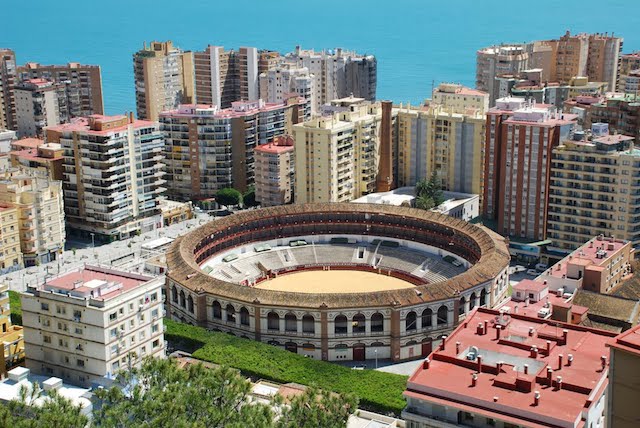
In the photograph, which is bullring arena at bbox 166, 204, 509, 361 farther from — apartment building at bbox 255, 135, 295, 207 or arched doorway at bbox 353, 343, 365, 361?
apartment building at bbox 255, 135, 295, 207

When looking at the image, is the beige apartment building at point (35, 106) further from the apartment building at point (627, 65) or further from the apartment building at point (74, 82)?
the apartment building at point (627, 65)

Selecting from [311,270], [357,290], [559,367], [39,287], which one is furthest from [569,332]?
[311,270]

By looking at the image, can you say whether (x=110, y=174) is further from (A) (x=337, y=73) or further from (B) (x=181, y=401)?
(A) (x=337, y=73)

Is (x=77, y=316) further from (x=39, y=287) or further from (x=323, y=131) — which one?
(x=323, y=131)

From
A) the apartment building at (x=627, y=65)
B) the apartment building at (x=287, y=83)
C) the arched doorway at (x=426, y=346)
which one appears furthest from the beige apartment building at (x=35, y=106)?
the apartment building at (x=627, y=65)

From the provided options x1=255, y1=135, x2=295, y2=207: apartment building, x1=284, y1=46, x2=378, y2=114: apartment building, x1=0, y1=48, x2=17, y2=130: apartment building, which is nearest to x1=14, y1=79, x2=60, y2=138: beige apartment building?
x1=0, y1=48, x2=17, y2=130: apartment building

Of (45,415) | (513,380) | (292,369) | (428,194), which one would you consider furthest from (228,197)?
(45,415)
